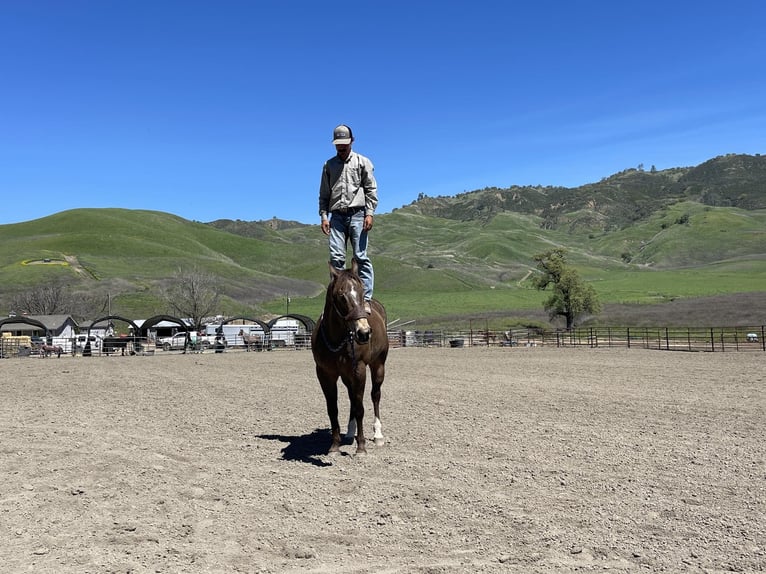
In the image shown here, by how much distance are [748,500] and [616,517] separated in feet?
4.33

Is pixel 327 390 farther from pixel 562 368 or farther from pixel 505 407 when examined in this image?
pixel 562 368

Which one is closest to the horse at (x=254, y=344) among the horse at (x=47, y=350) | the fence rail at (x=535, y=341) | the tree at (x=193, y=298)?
Answer: the fence rail at (x=535, y=341)

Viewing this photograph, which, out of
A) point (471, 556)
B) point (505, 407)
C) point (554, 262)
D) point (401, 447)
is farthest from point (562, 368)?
point (554, 262)

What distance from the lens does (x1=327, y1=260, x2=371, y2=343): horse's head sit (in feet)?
20.2

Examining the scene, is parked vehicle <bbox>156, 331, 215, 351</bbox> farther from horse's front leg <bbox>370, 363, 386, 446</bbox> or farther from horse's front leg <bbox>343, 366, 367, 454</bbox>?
horse's front leg <bbox>343, 366, 367, 454</bbox>

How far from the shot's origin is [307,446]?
7.76m

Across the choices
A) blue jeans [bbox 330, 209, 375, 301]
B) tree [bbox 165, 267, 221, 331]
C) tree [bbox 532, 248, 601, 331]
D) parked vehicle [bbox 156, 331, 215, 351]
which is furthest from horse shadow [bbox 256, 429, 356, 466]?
tree [bbox 165, 267, 221, 331]

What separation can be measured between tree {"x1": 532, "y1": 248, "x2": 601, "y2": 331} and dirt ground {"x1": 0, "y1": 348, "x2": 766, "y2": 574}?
180ft

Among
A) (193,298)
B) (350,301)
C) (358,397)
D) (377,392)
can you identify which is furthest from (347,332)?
(193,298)

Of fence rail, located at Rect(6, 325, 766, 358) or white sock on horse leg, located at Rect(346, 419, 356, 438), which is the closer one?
white sock on horse leg, located at Rect(346, 419, 356, 438)

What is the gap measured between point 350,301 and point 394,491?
2058 millimetres

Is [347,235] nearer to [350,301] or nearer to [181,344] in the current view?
[350,301]

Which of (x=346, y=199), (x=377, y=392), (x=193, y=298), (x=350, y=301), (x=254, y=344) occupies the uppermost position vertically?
(x=193, y=298)

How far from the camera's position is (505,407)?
1157cm
